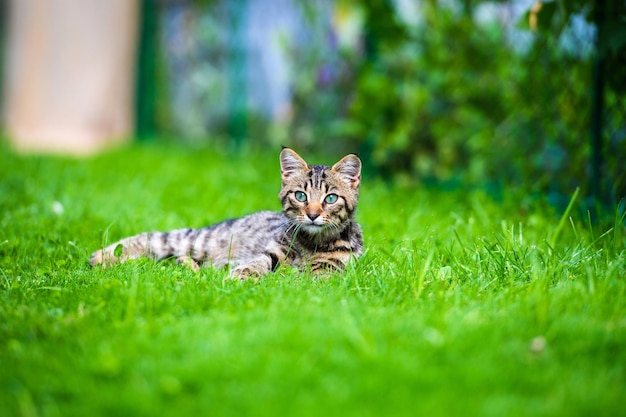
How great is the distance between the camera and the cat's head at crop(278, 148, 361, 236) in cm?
377

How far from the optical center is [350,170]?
401 cm

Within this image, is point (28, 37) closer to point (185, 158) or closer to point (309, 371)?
point (185, 158)

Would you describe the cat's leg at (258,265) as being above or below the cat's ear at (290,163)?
below

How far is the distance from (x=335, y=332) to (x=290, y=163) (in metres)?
1.71

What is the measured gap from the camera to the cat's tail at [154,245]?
4.05m

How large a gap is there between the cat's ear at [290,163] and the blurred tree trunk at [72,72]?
6316 millimetres

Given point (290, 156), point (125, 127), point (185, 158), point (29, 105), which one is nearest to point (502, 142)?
point (290, 156)

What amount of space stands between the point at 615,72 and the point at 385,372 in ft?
12.0

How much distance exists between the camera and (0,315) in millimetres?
2896

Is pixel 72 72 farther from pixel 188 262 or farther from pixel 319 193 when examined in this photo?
pixel 319 193

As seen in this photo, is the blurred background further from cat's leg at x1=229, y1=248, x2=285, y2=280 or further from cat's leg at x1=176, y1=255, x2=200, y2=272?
cat's leg at x1=176, y1=255, x2=200, y2=272

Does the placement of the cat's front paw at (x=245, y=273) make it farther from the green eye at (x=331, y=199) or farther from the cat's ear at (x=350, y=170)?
the cat's ear at (x=350, y=170)

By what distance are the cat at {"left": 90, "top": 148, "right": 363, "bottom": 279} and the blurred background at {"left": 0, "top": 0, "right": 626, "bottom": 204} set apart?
2.08 m

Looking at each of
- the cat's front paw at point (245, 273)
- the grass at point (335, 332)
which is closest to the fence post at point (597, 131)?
the grass at point (335, 332)
